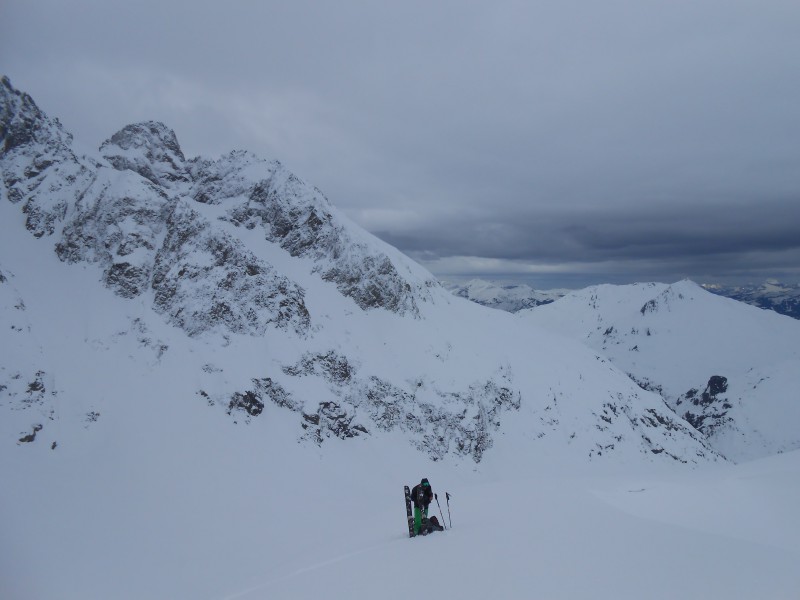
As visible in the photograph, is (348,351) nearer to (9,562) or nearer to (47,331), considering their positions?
(47,331)

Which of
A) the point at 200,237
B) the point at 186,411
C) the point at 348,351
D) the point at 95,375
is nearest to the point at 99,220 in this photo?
the point at 200,237

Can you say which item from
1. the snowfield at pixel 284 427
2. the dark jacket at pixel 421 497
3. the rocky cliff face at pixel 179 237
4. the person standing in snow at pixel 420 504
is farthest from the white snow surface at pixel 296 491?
the rocky cliff face at pixel 179 237

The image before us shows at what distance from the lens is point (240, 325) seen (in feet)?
150

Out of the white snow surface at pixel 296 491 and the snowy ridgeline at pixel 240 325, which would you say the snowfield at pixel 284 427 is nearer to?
the white snow surface at pixel 296 491

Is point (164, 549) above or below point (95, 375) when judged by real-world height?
below

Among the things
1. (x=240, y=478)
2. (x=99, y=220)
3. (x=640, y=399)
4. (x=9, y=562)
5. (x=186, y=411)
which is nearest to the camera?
(x=9, y=562)

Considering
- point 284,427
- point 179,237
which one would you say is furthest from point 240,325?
point 179,237

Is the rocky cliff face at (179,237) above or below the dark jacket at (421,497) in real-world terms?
above

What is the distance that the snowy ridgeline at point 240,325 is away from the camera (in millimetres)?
37719

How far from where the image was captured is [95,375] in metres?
36.2

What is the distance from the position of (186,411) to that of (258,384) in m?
6.81

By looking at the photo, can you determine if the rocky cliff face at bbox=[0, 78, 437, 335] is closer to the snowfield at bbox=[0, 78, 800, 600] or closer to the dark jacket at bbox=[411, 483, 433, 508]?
the snowfield at bbox=[0, 78, 800, 600]

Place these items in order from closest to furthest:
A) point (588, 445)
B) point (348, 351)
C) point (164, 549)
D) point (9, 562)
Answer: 1. point (9, 562)
2. point (164, 549)
3. point (348, 351)
4. point (588, 445)

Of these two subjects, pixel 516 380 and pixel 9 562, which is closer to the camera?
pixel 9 562
